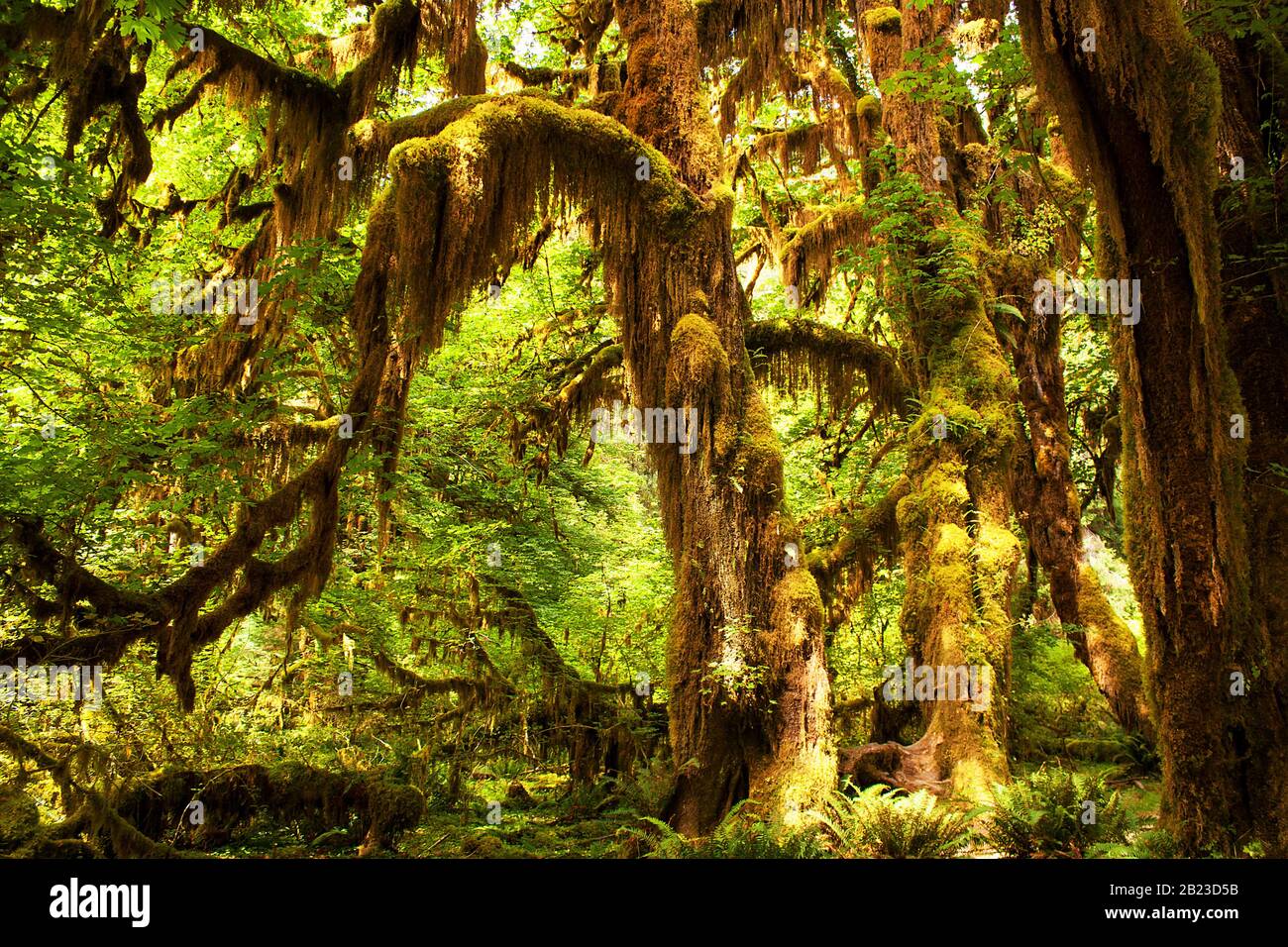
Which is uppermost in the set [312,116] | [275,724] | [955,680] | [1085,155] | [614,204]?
[312,116]

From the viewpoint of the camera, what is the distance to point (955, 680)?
8203 mm

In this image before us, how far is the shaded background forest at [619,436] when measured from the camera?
5.19 metres

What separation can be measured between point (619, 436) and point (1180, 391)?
1054cm

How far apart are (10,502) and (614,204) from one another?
5961 mm

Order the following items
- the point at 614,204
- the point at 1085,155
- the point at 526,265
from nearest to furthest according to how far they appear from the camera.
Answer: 1. the point at 1085,155
2. the point at 614,204
3. the point at 526,265

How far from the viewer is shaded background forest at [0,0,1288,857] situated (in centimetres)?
519

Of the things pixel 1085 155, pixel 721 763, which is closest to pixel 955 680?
pixel 721 763

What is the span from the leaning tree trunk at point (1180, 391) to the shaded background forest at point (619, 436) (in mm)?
24

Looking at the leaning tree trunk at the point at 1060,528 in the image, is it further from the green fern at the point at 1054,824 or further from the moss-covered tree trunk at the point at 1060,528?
the green fern at the point at 1054,824

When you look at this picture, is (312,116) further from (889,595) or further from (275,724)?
(889,595)

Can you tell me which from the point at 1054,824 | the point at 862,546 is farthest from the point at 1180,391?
the point at 862,546

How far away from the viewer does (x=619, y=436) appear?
14828mm

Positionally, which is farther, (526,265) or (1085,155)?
(526,265)
